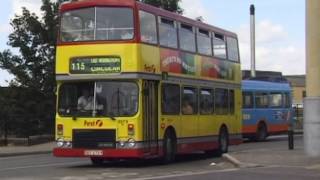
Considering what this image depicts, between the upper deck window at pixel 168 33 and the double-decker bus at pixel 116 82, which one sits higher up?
the upper deck window at pixel 168 33

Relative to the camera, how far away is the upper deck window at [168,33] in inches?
860

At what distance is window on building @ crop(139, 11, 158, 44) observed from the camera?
20.6 meters

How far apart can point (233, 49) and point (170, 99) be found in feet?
21.2

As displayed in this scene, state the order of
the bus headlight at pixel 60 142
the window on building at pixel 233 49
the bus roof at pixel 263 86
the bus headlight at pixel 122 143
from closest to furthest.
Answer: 1. the bus headlight at pixel 122 143
2. the bus headlight at pixel 60 142
3. the window on building at pixel 233 49
4. the bus roof at pixel 263 86

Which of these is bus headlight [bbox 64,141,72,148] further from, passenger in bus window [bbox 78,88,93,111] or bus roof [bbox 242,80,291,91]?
bus roof [bbox 242,80,291,91]

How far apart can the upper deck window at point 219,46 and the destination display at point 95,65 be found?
6.38m

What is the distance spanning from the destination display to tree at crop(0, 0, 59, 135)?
18.4 metres

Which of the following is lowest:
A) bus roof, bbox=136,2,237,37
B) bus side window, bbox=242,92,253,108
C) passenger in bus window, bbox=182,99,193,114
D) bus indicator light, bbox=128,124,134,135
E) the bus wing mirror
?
bus indicator light, bbox=128,124,134,135

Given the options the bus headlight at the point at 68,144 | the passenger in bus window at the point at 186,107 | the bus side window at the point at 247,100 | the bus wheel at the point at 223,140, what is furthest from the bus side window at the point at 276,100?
the bus headlight at the point at 68,144

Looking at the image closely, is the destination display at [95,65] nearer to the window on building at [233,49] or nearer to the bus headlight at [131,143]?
the bus headlight at [131,143]

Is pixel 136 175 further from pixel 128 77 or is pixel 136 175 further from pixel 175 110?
pixel 175 110

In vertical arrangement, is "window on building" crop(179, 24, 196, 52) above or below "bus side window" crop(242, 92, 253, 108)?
above

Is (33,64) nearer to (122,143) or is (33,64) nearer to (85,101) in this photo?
(85,101)

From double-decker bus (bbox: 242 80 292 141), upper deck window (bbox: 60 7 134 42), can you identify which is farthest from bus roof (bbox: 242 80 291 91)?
upper deck window (bbox: 60 7 134 42)
